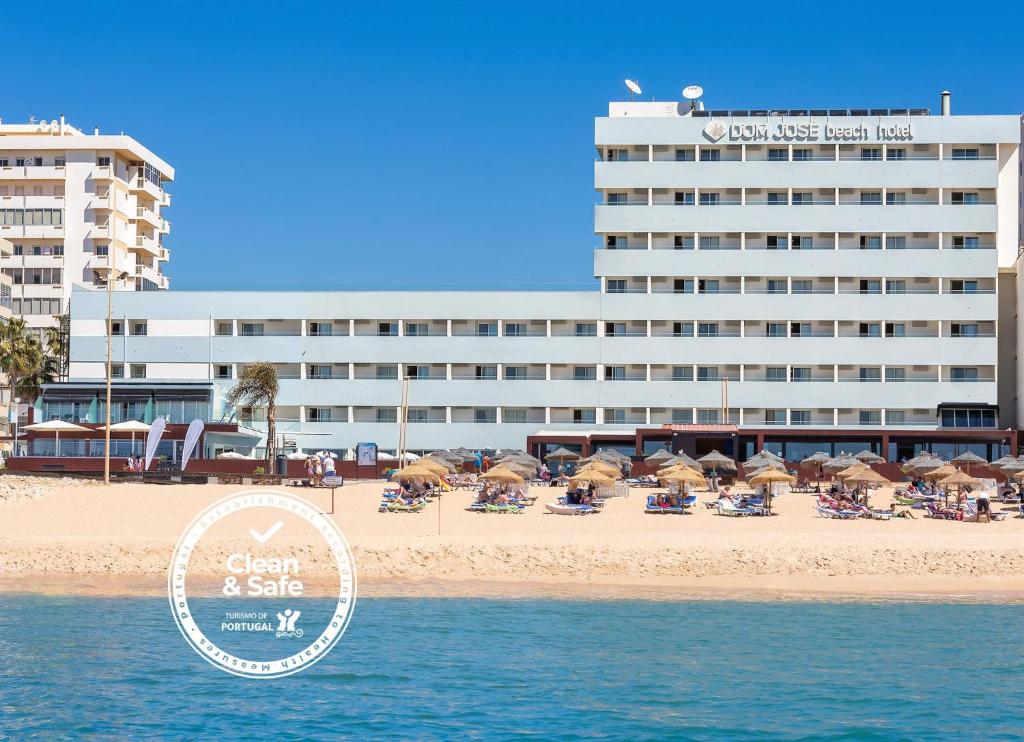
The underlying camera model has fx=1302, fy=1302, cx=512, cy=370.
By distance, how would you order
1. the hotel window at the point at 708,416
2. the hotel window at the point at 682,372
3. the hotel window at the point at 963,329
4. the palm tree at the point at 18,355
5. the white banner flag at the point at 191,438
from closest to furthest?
the white banner flag at the point at 191,438 < the palm tree at the point at 18,355 < the hotel window at the point at 708,416 < the hotel window at the point at 682,372 < the hotel window at the point at 963,329

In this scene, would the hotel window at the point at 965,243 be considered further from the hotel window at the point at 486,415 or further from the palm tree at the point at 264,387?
the palm tree at the point at 264,387

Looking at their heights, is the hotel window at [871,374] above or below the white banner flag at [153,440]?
above

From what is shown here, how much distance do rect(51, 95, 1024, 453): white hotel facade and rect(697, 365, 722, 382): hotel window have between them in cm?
14

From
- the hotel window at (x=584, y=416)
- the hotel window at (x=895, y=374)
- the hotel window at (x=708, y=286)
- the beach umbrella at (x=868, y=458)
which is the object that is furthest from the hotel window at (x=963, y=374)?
the hotel window at (x=584, y=416)

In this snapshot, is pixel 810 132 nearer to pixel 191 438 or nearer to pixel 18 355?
pixel 191 438

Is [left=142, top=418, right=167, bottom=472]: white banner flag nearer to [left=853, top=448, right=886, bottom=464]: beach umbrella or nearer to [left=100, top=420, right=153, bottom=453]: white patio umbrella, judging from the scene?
[left=100, top=420, right=153, bottom=453]: white patio umbrella

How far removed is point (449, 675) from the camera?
2512cm

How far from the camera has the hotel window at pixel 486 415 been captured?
8406cm

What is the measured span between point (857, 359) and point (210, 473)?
43.8 meters

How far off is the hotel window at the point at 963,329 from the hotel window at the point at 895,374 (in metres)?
4.07

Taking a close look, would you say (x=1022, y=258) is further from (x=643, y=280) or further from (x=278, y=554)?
(x=278, y=554)

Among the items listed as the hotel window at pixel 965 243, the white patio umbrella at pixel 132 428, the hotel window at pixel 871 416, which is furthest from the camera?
the hotel window at pixel 965 243

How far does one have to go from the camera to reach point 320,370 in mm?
85188

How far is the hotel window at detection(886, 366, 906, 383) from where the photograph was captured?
8394 cm
